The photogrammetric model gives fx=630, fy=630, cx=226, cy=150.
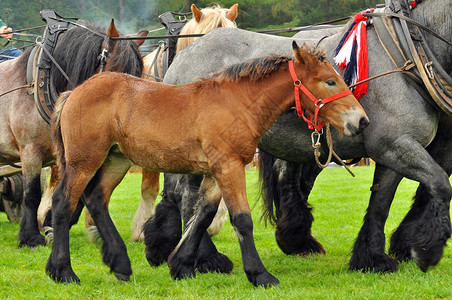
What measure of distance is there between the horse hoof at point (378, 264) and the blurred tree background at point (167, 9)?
66.0ft

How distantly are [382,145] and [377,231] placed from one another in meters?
0.85

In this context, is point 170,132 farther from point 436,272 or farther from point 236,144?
point 436,272

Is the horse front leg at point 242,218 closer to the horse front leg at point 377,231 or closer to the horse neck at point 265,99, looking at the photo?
the horse neck at point 265,99

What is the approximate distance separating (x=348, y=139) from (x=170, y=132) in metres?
1.62

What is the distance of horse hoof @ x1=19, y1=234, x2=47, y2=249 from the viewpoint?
711 centimetres

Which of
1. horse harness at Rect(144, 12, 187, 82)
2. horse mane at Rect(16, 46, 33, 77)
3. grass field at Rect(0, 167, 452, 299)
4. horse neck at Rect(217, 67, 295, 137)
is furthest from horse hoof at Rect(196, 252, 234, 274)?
horse mane at Rect(16, 46, 33, 77)

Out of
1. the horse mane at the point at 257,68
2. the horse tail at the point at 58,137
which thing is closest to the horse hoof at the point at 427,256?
the horse mane at the point at 257,68

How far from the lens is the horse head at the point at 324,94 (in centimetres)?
457

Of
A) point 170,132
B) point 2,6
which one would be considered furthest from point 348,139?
point 2,6

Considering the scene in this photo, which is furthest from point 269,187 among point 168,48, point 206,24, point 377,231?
point 168,48

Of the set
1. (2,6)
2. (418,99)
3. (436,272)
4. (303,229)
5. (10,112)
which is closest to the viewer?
(418,99)

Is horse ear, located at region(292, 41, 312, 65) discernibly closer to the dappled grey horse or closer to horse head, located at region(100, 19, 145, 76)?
the dappled grey horse

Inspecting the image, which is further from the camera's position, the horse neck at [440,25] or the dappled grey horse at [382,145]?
the horse neck at [440,25]

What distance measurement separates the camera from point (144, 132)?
4867 mm
